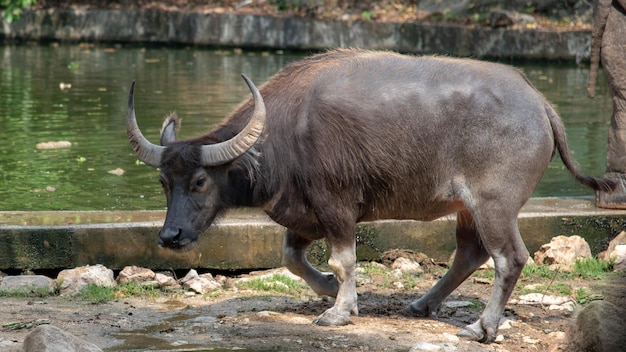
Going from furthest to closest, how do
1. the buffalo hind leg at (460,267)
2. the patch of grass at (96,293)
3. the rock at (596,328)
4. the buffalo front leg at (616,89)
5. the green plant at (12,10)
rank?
the green plant at (12,10), the buffalo front leg at (616,89), the patch of grass at (96,293), the buffalo hind leg at (460,267), the rock at (596,328)

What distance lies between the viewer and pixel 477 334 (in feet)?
19.7

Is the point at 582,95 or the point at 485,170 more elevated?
the point at 485,170

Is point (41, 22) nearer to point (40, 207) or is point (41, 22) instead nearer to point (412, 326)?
point (40, 207)

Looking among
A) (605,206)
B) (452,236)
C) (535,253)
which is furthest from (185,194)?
(605,206)

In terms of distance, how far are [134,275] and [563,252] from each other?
10.6 feet

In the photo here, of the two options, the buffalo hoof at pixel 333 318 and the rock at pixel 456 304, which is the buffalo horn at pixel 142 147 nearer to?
the buffalo hoof at pixel 333 318

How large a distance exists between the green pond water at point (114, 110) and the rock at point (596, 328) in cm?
449

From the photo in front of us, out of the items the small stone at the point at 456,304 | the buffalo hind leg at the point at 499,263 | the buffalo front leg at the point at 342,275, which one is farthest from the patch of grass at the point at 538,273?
the buffalo front leg at the point at 342,275

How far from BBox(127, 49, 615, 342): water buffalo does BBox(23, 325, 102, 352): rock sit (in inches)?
41.3

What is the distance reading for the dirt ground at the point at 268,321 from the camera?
577 cm

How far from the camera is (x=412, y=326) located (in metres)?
6.26

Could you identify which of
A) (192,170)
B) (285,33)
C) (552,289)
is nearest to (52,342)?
(192,170)

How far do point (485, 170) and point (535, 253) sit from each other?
207cm

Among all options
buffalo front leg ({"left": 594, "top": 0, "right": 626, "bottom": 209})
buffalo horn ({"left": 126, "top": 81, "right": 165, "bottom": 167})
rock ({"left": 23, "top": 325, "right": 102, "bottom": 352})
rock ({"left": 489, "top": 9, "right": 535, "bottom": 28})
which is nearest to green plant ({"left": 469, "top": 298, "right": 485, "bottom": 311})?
buffalo front leg ({"left": 594, "top": 0, "right": 626, "bottom": 209})
